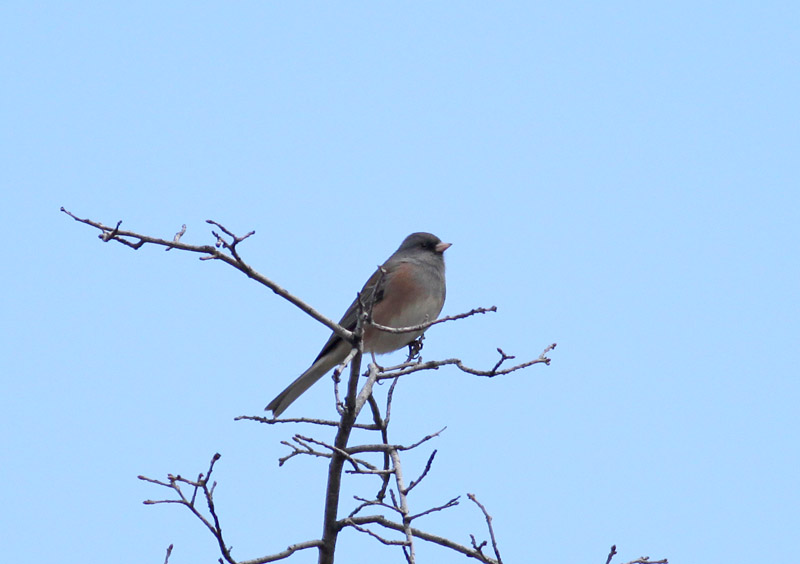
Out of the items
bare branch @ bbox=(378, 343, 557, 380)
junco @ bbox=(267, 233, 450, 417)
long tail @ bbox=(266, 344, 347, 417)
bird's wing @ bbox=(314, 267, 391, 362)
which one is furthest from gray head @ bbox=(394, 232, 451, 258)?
bare branch @ bbox=(378, 343, 557, 380)

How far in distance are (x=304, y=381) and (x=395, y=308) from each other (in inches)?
32.5

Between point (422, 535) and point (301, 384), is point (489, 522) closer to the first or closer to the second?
point (422, 535)

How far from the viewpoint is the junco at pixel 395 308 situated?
5902 millimetres

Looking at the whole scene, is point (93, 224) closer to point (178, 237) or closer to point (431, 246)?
point (178, 237)

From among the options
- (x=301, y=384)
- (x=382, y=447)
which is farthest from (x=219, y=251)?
(x=301, y=384)

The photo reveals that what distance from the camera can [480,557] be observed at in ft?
10.4

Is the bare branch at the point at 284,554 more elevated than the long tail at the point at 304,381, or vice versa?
the long tail at the point at 304,381

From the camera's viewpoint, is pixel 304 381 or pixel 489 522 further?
pixel 304 381

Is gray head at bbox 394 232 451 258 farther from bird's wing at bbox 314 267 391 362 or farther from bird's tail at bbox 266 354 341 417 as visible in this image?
bird's tail at bbox 266 354 341 417

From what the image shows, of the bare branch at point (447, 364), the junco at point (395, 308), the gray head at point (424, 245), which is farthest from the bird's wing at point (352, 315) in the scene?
the bare branch at point (447, 364)

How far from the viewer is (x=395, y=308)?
20.3 ft

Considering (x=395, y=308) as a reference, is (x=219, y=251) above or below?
below

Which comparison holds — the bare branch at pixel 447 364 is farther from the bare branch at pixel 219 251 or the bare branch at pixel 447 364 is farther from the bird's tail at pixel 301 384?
the bird's tail at pixel 301 384

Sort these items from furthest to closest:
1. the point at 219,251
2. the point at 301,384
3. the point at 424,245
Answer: the point at 424,245, the point at 301,384, the point at 219,251
